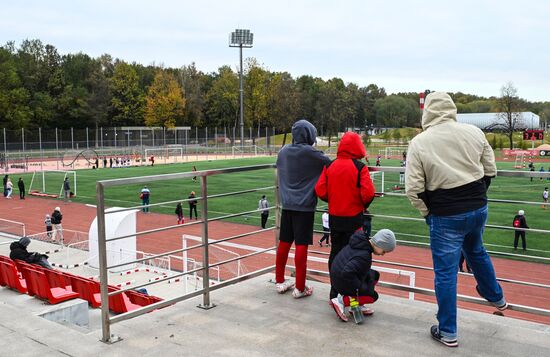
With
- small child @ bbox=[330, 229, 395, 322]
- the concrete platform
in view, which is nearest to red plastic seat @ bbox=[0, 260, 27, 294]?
the concrete platform

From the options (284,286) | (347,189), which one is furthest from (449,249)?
(284,286)

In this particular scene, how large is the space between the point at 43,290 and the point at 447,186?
20.7 feet

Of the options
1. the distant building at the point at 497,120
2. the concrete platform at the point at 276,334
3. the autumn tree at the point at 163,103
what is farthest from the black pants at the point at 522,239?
the distant building at the point at 497,120

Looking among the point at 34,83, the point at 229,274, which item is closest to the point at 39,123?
the point at 34,83

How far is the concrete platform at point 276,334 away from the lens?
3.61 m

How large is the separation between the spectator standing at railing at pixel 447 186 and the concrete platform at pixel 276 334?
0.35 meters

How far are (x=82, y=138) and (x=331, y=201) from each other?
69356 mm

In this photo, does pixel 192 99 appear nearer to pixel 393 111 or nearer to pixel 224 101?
pixel 224 101

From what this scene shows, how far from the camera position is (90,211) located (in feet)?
84.8

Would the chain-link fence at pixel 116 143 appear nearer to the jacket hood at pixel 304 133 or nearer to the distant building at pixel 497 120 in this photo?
the distant building at pixel 497 120

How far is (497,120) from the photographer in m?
96.8

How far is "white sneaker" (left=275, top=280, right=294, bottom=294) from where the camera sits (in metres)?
4.96

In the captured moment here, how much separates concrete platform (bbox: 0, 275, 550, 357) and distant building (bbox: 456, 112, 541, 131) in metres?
89.1

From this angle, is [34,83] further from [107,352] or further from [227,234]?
[107,352]
